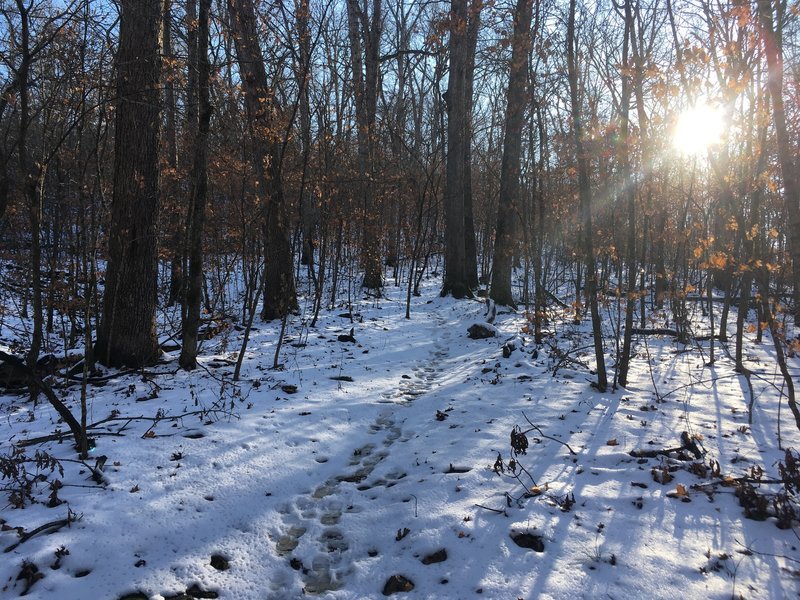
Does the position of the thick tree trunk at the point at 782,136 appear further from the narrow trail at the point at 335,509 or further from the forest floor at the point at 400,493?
the narrow trail at the point at 335,509

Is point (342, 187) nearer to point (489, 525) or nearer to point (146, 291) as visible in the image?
point (146, 291)

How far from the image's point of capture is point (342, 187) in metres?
12.5

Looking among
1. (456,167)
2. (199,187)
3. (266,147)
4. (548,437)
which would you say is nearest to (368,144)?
(456,167)

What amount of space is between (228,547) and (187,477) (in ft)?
2.88

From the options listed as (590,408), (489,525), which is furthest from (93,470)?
(590,408)

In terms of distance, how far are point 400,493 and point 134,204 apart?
16.9 ft

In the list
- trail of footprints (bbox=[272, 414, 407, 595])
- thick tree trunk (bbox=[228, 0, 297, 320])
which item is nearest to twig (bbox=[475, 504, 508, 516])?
trail of footprints (bbox=[272, 414, 407, 595])

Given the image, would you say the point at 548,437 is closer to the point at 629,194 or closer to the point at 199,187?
the point at 629,194

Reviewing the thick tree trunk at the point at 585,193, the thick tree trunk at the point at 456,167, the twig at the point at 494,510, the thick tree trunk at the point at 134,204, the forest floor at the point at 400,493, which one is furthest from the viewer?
the thick tree trunk at the point at 456,167

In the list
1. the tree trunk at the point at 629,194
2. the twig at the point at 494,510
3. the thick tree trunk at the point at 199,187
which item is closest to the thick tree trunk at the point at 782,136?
the tree trunk at the point at 629,194

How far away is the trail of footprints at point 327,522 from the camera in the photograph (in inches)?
112

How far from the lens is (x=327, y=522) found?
338 cm

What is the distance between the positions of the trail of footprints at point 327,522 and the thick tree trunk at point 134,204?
3.67 meters

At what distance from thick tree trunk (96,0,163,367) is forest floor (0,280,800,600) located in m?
0.66
